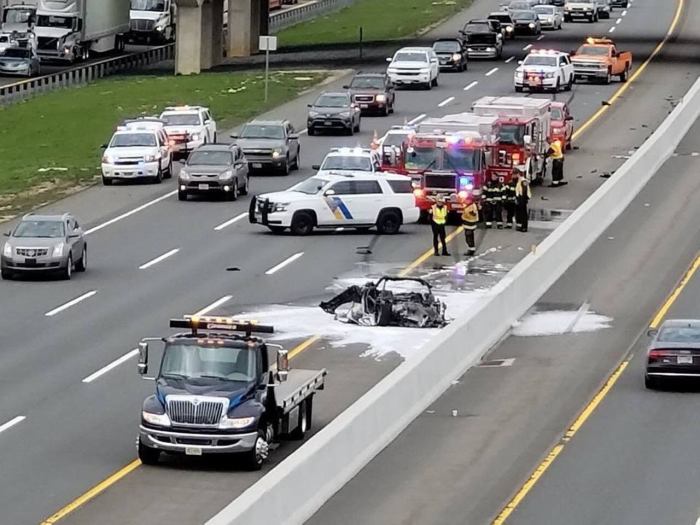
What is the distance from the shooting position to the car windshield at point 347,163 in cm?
5564

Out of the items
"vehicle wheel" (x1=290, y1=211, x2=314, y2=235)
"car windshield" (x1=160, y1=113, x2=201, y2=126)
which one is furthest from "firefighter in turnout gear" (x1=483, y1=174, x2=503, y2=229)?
"car windshield" (x1=160, y1=113, x2=201, y2=126)

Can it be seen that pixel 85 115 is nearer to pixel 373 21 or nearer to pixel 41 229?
pixel 41 229

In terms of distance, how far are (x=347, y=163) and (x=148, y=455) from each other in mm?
27368

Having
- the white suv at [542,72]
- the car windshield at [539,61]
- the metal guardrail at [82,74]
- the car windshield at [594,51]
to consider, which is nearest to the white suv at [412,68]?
the white suv at [542,72]

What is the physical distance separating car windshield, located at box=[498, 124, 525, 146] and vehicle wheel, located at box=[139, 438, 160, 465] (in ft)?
97.6

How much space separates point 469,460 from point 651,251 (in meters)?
22.8

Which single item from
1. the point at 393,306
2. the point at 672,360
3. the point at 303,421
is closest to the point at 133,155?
the point at 393,306

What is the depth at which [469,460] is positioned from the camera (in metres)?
30.2

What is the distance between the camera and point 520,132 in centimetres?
5809

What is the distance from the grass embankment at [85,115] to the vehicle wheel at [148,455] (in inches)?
1075

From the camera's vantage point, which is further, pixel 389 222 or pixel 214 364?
pixel 389 222

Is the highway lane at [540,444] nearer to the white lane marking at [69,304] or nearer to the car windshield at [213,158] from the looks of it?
the white lane marking at [69,304]

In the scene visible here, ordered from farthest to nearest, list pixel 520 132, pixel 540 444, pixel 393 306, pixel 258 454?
pixel 520 132 → pixel 393 306 → pixel 540 444 → pixel 258 454

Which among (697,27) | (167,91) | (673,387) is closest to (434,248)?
(673,387)
